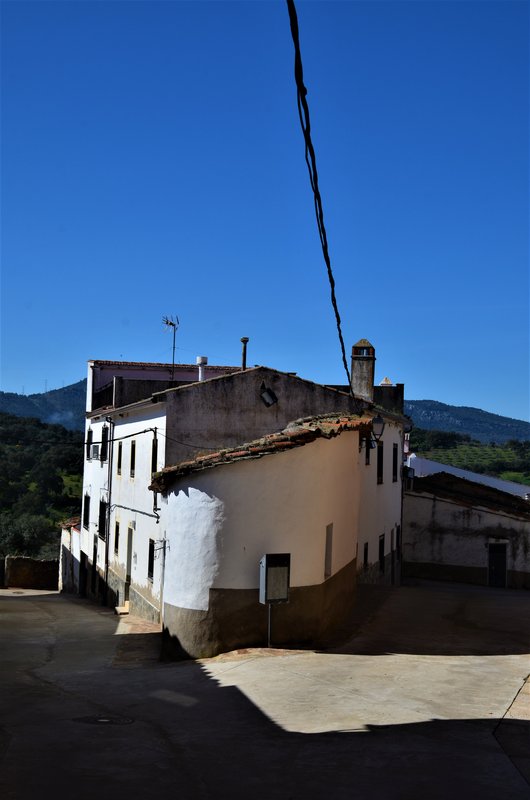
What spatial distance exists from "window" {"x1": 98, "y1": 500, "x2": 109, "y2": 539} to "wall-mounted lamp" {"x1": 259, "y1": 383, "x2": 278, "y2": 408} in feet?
31.5

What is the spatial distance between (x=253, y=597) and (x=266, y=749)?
5.80m

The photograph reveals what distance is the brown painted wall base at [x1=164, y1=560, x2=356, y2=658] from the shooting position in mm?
14172

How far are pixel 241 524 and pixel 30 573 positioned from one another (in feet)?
96.1

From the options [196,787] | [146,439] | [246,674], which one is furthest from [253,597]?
[146,439]

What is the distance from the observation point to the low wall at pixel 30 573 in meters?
39.4

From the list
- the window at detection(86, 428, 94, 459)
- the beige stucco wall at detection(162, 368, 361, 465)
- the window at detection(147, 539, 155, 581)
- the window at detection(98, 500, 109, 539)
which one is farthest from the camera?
the window at detection(86, 428, 94, 459)

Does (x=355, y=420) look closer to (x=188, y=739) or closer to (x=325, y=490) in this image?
(x=325, y=490)

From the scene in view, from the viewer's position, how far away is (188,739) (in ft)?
29.5

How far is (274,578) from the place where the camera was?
13984mm

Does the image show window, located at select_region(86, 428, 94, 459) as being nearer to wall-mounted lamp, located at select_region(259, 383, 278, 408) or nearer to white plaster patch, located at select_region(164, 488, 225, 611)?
wall-mounted lamp, located at select_region(259, 383, 278, 408)

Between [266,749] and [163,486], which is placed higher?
[163,486]

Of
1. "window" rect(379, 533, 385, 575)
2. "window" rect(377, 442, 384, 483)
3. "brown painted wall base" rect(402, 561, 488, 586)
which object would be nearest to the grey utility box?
"window" rect(377, 442, 384, 483)

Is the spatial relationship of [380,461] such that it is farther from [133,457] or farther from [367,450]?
[133,457]

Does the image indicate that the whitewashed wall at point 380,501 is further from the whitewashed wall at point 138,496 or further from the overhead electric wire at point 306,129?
the overhead electric wire at point 306,129
